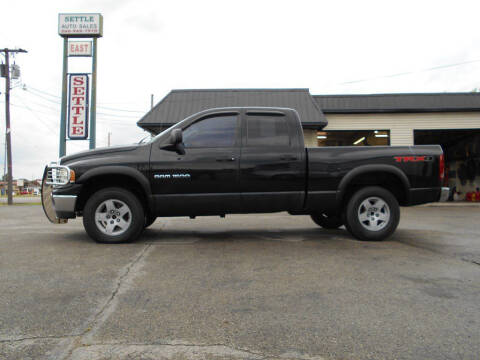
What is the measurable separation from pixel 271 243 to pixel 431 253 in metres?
2.22

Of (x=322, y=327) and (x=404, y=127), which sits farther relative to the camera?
(x=404, y=127)

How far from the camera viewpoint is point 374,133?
1825 cm

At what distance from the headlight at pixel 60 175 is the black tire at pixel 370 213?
4.24m

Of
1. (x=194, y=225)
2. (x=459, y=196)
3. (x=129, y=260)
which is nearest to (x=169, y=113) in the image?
(x=194, y=225)

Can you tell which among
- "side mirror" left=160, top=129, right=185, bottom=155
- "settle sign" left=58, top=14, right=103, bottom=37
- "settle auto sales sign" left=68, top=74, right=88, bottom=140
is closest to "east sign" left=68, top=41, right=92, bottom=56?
"settle sign" left=58, top=14, right=103, bottom=37

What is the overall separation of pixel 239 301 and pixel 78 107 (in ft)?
54.8

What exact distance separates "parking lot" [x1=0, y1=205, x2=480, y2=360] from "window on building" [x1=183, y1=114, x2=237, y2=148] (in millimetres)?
1555

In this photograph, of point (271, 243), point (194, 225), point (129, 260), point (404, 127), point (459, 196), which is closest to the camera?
point (129, 260)

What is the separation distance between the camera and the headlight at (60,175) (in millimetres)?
5098

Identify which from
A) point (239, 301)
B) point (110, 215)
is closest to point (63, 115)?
point (110, 215)

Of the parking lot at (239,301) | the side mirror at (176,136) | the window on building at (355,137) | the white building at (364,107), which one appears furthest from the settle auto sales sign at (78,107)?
the side mirror at (176,136)

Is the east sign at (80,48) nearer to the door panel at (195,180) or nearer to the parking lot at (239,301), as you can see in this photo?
the parking lot at (239,301)

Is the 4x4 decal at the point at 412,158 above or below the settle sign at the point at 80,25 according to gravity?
below

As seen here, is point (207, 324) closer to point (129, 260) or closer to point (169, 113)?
point (129, 260)
